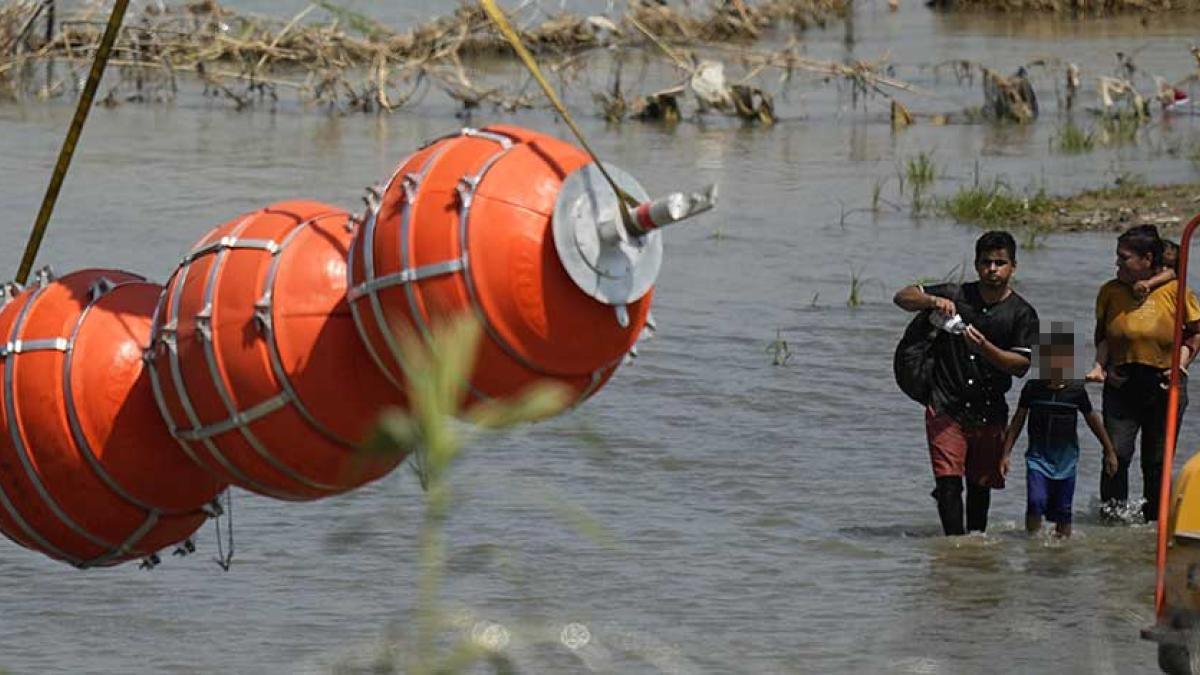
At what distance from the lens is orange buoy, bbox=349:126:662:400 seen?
411 cm

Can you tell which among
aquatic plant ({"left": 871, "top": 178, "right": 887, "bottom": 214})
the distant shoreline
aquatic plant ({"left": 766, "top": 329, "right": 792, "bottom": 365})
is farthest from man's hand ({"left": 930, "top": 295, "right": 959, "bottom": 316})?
aquatic plant ({"left": 871, "top": 178, "right": 887, "bottom": 214})

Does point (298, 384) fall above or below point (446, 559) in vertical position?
above

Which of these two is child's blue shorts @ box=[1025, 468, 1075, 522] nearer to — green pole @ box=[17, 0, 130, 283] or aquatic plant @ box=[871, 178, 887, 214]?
green pole @ box=[17, 0, 130, 283]

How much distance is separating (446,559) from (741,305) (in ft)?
20.2

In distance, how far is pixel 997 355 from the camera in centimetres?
888

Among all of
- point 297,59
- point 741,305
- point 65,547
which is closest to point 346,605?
point 65,547

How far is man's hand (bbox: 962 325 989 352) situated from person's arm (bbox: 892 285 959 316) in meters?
0.09

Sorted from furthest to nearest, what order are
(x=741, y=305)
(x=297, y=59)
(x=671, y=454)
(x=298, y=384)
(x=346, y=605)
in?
(x=297, y=59) → (x=741, y=305) → (x=671, y=454) → (x=346, y=605) → (x=298, y=384)

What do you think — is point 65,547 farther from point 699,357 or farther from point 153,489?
point 699,357

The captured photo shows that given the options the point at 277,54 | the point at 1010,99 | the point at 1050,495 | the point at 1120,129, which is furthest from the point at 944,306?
the point at 277,54

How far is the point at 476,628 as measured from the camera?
7.65 m

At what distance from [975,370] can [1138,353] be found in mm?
976

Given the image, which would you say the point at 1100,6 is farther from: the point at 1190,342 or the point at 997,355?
the point at 997,355

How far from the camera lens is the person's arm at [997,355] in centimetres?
889
